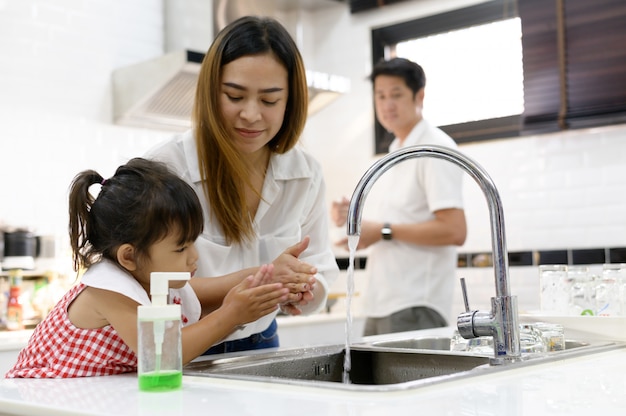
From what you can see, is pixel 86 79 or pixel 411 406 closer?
pixel 411 406

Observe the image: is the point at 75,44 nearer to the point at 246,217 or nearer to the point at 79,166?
the point at 79,166

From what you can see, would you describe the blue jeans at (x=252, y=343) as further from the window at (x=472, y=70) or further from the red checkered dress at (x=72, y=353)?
the window at (x=472, y=70)

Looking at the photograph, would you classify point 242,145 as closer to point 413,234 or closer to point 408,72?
point 413,234

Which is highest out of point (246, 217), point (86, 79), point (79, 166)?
point (86, 79)

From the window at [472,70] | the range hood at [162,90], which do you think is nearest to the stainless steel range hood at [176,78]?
the range hood at [162,90]

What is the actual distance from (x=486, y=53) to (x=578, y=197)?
0.99 metres

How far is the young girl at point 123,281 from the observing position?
1.42 meters

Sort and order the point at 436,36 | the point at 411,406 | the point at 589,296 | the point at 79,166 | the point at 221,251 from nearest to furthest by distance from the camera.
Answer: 1. the point at 411,406
2. the point at 221,251
3. the point at 589,296
4. the point at 79,166
5. the point at 436,36

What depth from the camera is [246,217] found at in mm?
1919

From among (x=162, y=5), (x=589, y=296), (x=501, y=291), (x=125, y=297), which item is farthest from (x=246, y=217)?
(x=162, y=5)

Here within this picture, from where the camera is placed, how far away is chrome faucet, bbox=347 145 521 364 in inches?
57.2

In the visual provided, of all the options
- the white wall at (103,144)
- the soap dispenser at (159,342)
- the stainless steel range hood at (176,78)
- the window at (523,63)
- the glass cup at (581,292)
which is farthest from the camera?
the window at (523,63)

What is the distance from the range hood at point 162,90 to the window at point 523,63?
72 cm

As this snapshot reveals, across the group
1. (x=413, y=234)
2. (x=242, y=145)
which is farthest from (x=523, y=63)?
(x=242, y=145)
